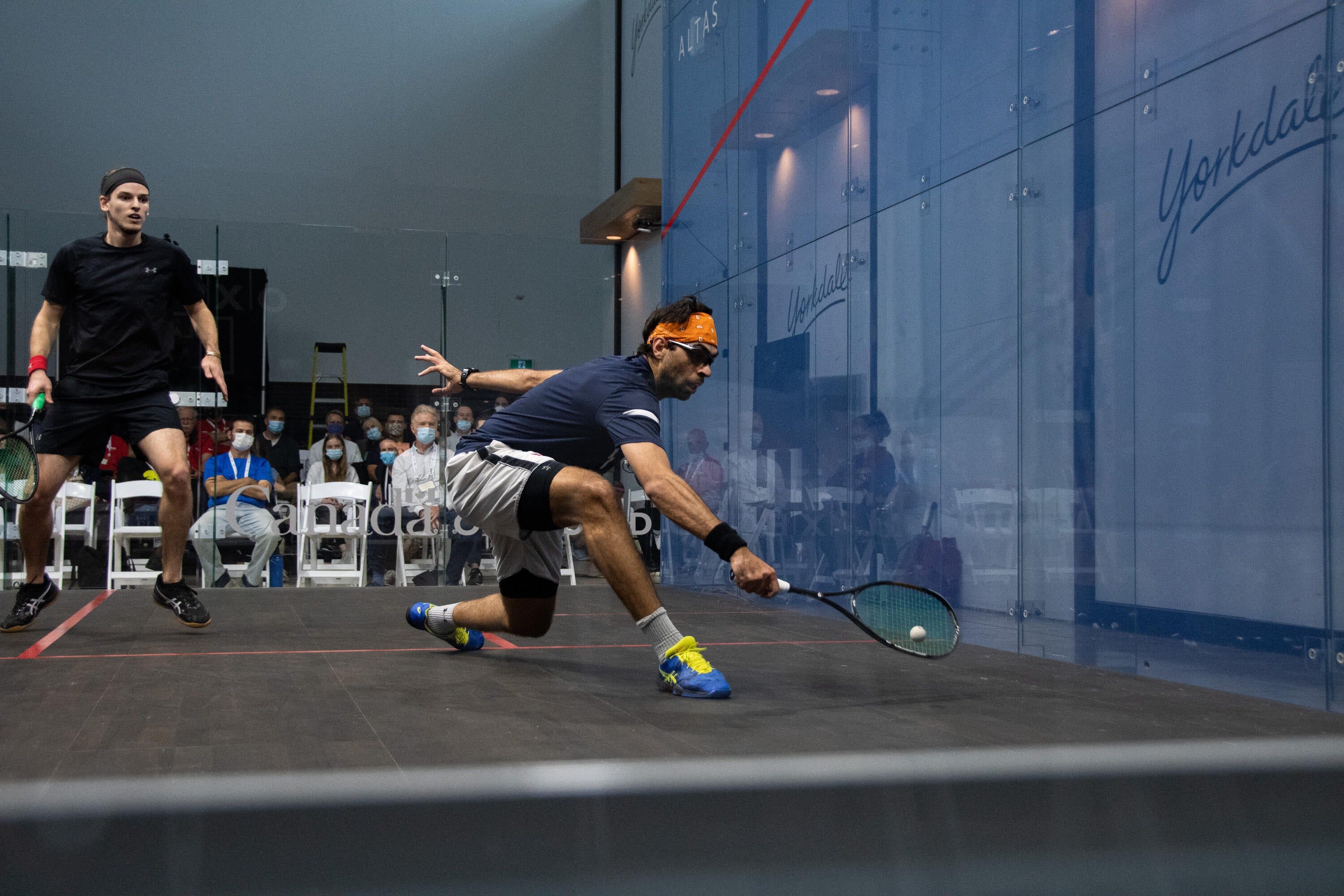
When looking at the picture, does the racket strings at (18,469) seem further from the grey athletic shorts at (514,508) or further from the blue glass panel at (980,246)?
the blue glass panel at (980,246)

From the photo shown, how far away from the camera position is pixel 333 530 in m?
6.36

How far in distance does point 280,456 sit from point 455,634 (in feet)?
12.1

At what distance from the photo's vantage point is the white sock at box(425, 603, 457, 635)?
3.06 meters

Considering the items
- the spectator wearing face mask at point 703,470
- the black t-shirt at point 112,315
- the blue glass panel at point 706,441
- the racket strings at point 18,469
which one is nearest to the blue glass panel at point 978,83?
the blue glass panel at point 706,441

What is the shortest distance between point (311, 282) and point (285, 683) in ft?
14.2

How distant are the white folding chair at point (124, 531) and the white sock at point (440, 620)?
334cm

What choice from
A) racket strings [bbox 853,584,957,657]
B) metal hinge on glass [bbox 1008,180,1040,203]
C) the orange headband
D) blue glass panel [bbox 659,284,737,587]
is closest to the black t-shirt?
the orange headband

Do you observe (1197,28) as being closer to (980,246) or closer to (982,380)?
(980,246)

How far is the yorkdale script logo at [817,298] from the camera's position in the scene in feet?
14.5

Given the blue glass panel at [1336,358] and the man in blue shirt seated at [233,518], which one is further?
the man in blue shirt seated at [233,518]

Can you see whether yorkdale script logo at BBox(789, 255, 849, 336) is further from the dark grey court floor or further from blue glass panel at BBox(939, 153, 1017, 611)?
the dark grey court floor

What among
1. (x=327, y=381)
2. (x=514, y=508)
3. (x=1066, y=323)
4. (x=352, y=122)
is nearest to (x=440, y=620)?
(x=514, y=508)

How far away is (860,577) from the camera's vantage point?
4.25 metres

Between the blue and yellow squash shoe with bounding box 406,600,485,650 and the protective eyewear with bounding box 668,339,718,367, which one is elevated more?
the protective eyewear with bounding box 668,339,718,367
